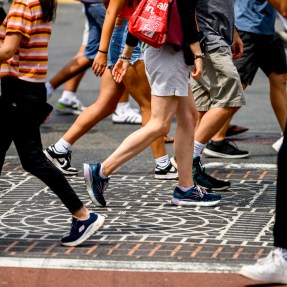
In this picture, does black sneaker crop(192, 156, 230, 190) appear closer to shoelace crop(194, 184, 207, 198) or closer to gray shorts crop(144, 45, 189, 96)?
shoelace crop(194, 184, 207, 198)

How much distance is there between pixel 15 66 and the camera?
23.8ft

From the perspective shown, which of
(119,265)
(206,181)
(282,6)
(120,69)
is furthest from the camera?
(206,181)

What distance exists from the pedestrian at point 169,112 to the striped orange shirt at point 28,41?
1033 mm

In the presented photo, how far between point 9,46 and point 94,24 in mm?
5631

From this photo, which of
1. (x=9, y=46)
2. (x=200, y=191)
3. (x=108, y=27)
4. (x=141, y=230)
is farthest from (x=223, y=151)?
(x=9, y=46)

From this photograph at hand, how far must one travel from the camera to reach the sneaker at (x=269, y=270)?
6.33m

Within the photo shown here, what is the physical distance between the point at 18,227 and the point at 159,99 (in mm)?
1307

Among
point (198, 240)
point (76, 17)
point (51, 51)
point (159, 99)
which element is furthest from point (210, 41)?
point (76, 17)

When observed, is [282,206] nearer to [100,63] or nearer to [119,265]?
[119,265]

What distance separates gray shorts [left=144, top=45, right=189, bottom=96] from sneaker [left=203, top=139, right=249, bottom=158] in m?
2.47

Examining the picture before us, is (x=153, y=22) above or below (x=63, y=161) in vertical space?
above

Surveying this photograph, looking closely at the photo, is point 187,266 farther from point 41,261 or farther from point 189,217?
point 189,217

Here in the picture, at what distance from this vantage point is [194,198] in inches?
331

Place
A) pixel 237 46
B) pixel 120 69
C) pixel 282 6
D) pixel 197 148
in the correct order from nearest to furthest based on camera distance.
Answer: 1. pixel 282 6
2. pixel 120 69
3. pixel 197 148
4. pixel 237 46
